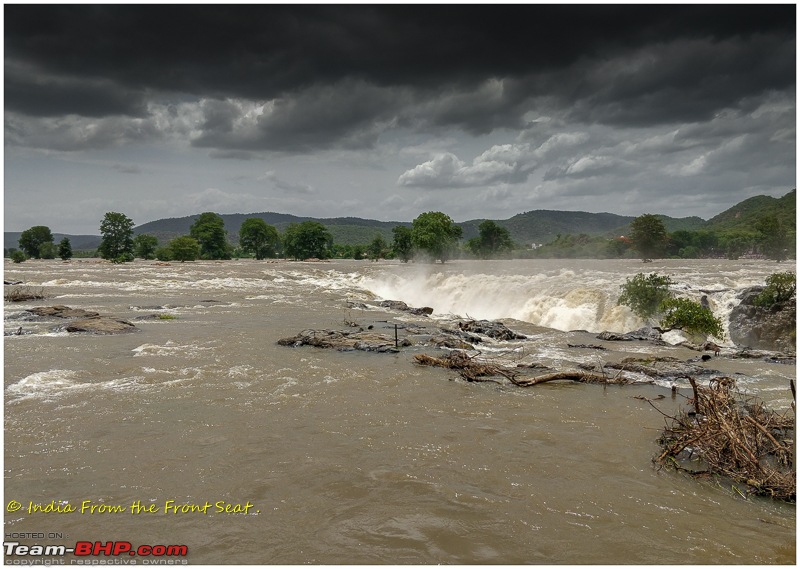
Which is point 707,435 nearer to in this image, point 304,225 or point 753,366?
point 753,366

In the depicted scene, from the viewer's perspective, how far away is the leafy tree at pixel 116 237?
299ft

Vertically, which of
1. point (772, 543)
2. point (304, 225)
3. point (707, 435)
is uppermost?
point (304, 225)

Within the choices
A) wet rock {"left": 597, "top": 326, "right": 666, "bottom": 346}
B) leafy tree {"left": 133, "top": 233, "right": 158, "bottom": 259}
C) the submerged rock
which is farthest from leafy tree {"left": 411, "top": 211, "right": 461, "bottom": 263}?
leafy tree {"left": 133, "top": 233, "right": 158, "bottom": 259}

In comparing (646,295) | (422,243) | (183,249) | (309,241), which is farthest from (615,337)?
(309,241)

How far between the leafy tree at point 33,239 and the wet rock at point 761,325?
139 meters

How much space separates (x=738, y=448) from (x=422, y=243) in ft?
217

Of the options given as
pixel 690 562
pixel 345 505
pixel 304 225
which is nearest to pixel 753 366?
pixel 690 562

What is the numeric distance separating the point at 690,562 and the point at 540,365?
9361 millimetres

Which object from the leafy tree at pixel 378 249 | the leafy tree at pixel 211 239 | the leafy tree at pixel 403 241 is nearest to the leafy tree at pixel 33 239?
the leafy tree at pixel 211 239

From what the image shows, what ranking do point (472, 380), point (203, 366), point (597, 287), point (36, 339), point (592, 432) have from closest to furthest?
point (592, 432) → point (472, 380) → point (203, 366) → point (36, 339) → point (597, 287)

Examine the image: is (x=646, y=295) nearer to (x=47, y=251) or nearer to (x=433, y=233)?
(x=433, y=233)

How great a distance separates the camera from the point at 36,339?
17953 mm

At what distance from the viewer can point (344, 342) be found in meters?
18.0

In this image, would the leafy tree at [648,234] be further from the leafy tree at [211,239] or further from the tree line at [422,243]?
the leafy tree at [211,239]
